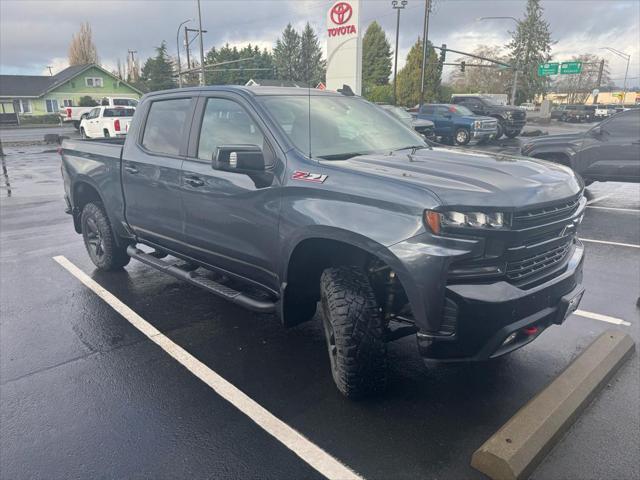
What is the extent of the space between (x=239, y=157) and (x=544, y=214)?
1870mm

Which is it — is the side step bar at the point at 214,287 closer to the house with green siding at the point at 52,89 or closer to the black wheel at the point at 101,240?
the black wheel at the point at 101,240

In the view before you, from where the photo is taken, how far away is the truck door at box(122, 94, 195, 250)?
167 inches

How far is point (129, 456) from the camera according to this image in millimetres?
2736

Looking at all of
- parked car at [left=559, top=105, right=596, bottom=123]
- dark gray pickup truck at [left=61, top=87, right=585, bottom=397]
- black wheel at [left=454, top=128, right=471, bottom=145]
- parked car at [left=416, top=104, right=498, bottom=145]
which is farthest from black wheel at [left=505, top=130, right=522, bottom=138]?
dark gray pickup truck at [left=61, top=87, right=585, bottom=397]

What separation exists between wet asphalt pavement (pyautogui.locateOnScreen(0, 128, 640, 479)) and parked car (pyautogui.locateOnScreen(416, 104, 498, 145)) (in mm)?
16728

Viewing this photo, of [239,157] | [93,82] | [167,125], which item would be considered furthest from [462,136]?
[93,82]

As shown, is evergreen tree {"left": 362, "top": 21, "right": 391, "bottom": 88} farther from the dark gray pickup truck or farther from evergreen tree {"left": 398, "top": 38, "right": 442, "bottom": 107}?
the dark gray pickup truck

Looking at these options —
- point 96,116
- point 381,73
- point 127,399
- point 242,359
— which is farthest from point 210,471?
point 381,73

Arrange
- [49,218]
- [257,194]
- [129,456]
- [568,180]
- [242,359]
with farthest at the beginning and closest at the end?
[49,218] → [242,359] → [257,194] → [568,180] → [129,456]

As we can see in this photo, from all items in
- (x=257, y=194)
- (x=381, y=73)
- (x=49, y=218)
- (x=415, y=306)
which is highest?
(x=381, y=73)

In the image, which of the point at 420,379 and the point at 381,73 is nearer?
the point at 420,379

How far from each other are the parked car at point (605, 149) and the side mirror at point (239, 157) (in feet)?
28.4

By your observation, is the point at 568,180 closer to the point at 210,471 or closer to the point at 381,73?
the point at 210,471

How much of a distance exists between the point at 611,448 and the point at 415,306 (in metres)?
1.41
